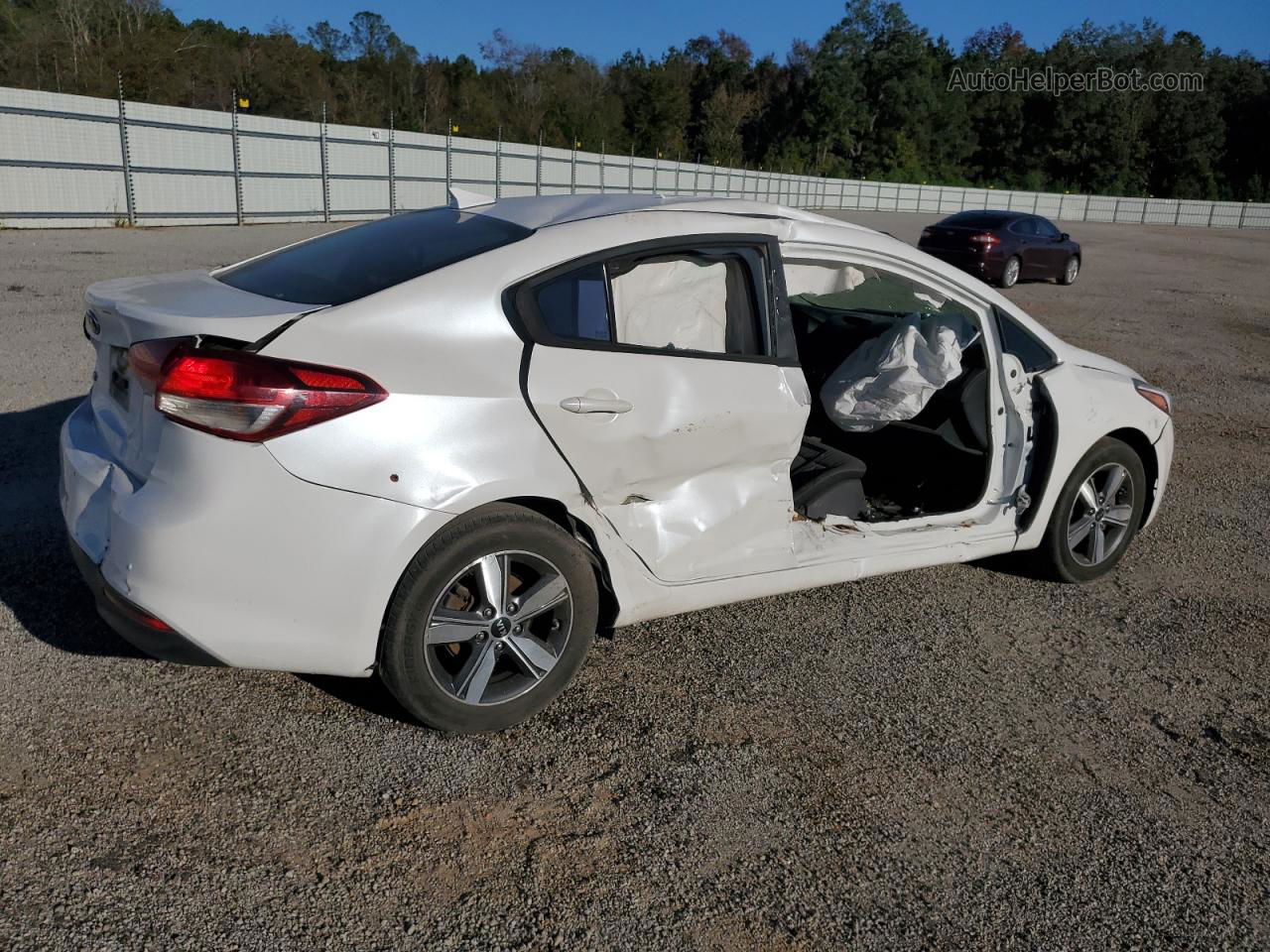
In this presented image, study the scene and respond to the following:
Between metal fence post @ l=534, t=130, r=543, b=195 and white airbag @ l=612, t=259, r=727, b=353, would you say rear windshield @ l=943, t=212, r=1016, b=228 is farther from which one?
white airbag @ l=612, t=259, r=727, b=353

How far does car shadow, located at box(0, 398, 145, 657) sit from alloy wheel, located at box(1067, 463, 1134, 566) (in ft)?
12.9

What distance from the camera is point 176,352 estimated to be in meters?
2.82

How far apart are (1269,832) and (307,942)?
8.72 feet

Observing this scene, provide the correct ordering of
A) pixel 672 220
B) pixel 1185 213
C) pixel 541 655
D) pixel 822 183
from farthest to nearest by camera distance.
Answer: pixel 1185 213 → pixel 822 183 → pixel 672 220 → pixel 541 655

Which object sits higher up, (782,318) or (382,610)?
(782,318)

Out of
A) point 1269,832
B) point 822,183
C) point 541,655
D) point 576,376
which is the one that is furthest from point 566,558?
point 822,183

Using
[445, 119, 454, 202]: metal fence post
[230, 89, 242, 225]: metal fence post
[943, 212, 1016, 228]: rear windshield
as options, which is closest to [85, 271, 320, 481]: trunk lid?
[943, 212, 1016, 228]: rear windshield

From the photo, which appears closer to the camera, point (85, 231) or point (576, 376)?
point (576, 376)

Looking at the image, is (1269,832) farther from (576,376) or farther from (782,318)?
(576,376)

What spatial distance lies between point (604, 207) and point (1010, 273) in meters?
18.4

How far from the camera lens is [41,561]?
419 cm

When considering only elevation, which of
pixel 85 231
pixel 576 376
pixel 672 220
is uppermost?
pixel 672 220

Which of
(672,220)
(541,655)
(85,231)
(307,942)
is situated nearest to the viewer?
(307,942)

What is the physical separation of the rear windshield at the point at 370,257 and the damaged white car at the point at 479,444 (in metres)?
0.02
